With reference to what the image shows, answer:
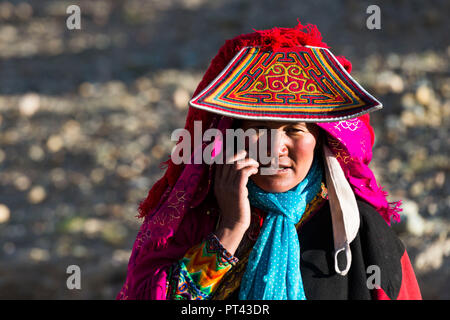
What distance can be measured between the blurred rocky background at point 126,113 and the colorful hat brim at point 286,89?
336 cm

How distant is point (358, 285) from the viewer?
2242 mm

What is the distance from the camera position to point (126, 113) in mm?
7855

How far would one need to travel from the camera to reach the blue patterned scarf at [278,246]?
2209mm

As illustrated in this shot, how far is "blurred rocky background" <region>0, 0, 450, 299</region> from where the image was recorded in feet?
18.8

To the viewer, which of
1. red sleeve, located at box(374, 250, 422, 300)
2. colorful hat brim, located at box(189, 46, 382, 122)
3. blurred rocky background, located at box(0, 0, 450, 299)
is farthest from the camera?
blurred rocky background, located at box(0, 0, 450, 299)

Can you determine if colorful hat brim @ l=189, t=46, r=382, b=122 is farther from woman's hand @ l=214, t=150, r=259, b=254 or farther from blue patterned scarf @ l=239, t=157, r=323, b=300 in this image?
blue patterned scarf @ l=239, t=157, r=323, b=300

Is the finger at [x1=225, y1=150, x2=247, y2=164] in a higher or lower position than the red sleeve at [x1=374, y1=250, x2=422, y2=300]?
higher

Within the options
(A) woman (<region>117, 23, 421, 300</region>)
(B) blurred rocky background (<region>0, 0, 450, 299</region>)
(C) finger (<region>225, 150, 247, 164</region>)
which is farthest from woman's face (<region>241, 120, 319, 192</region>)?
(B) blurred rocky background (<region>0, 0, 450, 299</region>)

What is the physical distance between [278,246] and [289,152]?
37 cm

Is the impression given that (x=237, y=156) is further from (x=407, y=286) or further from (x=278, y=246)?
(x=407, y=286)

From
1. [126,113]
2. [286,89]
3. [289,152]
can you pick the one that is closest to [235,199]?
[289,152]

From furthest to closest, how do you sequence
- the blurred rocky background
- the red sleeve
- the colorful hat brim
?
the blurred rocky background < the red sleeve < the colorful hat brim
